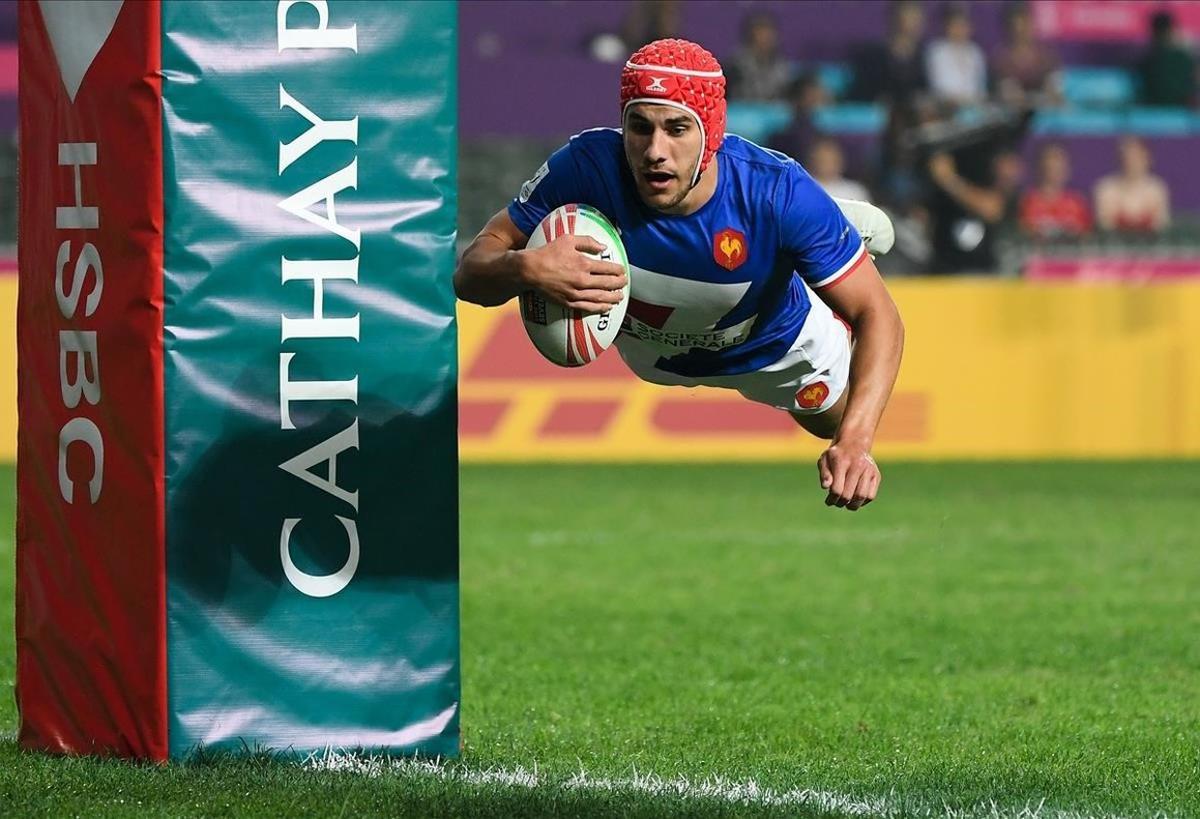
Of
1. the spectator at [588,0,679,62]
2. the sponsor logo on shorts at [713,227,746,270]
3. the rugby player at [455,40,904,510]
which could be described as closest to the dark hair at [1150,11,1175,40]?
the spectator at [588,0,679,62]

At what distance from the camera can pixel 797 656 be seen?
717cm

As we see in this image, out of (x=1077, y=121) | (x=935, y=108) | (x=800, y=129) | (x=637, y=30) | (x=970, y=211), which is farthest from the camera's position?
(x=1077, y=121)

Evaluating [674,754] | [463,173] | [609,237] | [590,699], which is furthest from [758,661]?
[463,173]

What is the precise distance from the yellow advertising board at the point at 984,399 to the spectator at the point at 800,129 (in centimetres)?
175

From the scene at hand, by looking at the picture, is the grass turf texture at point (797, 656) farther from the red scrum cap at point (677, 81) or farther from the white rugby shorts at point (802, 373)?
the red scrum cap at point (677, 81)

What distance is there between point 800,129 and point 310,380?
1105cm

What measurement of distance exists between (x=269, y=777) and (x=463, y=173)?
41.2 ft

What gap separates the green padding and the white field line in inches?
5.9

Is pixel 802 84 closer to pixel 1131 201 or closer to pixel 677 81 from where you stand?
pixel 1131 201

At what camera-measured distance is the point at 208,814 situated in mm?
4324

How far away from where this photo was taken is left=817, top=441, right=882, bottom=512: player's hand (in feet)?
14.9

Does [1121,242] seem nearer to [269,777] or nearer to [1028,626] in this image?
[1028,626]

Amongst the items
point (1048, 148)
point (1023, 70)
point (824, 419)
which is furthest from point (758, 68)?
point (824, 419)

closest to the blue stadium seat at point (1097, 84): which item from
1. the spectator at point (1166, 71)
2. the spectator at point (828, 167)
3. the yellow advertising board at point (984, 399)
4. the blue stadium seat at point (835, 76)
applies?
the spectator at point (1166, 71)
